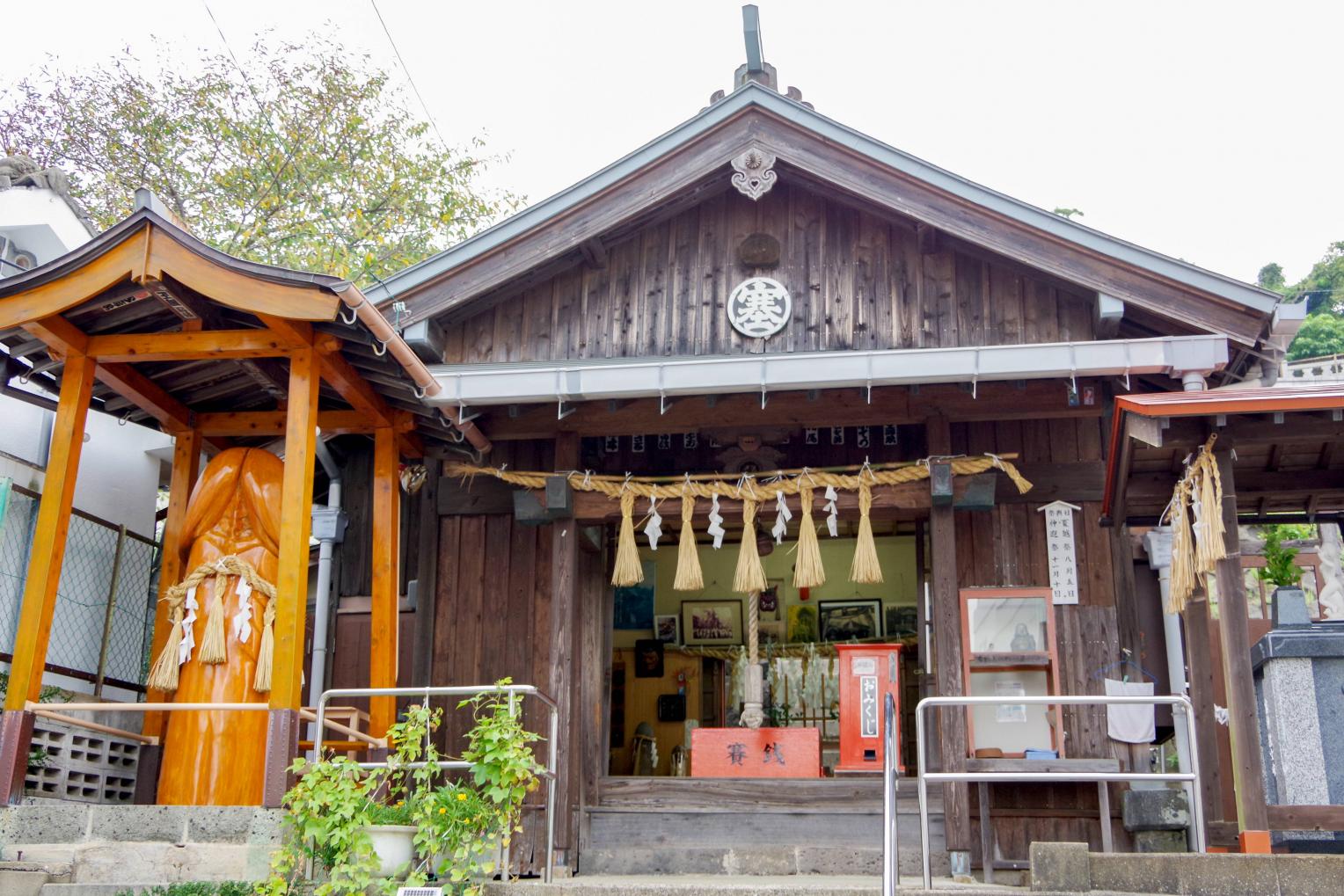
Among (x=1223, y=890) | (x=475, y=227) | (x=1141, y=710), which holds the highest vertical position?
(x=475, y=227)

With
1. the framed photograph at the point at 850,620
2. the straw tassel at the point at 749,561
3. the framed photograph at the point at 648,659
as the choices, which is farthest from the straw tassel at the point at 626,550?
the framed photograph at the point at 850,620

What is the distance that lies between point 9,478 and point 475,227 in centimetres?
1266

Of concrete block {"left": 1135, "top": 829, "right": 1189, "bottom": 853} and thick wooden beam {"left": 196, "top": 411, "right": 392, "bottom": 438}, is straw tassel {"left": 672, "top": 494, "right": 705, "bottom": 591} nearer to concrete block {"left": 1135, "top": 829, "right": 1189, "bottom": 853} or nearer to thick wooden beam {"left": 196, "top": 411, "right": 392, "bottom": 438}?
thick wooden beam {"left": 196, "top": 411, "right": 392, "bottom": 438}

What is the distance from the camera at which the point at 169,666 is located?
29.3 feet

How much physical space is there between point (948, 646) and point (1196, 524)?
7.02ft

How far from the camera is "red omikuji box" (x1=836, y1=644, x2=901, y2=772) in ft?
34.8

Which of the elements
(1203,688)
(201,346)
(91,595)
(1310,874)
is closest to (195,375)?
(201,346)

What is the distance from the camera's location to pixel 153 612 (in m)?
12.2

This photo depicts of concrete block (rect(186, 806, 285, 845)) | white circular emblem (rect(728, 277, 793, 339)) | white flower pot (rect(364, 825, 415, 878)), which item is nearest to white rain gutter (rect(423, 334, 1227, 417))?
white circular emblem (rect(728, 277, 793, 339))

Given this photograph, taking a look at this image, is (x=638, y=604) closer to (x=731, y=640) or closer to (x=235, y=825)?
(x=731, y=640)

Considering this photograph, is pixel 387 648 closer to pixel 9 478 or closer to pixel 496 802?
pixel 496 802

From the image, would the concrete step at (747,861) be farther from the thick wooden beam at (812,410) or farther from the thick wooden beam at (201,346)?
the thick wooden beam at (201,346)

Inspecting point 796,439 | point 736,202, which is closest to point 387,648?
point 796,439

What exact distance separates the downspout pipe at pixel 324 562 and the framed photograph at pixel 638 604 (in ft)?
15.2
